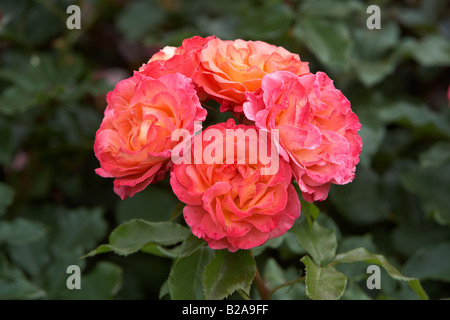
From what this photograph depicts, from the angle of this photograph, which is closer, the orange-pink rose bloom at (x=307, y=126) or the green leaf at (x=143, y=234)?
the orange-pink rose bloom at (x=307, y=126)

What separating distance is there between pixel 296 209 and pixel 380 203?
94cm

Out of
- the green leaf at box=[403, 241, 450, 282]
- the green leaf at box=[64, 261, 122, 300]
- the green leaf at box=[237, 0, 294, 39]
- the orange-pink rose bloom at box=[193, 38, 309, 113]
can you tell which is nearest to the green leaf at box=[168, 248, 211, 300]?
the orange-pink rose bloom at box=[193, 38, 309, 113]

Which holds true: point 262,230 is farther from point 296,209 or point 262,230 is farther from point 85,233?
point 85,233

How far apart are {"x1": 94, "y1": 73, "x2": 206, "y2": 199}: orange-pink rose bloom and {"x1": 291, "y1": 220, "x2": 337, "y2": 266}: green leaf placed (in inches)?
11.3

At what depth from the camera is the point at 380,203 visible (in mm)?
1584

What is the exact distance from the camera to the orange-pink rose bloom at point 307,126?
73 centimetres

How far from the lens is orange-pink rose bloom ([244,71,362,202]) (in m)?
0.73

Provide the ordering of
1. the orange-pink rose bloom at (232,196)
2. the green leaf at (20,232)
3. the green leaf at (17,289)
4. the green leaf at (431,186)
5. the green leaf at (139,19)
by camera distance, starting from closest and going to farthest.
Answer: the orange-pink rose bloom at (232,196) < the green leaf at (17,289) < the green leaf at (20,232) < the green leaf at (431,186) < the green leaf at (139,19)

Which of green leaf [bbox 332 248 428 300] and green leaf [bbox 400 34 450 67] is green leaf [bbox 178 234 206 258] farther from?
green leaf [bbox 400 34 450 67]

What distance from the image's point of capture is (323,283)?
82 centimetres

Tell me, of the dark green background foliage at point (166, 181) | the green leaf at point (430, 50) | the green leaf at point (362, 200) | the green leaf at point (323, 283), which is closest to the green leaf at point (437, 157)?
the dark green background foliage at point (166, 181)

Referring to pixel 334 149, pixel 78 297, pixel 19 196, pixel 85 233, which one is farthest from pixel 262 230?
pixel 19 196

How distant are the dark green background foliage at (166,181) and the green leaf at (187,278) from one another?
0.31 meters

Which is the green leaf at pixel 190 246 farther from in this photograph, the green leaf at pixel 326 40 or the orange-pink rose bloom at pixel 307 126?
the green leaf at pixel 326 40
